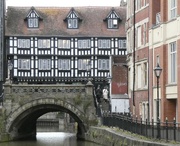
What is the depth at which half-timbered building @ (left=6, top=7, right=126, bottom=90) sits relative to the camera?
7131cm

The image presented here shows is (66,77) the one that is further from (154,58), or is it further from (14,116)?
(154,58)

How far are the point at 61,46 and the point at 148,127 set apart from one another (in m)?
44.9

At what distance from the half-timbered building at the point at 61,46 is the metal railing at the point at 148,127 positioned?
31167 millimetres

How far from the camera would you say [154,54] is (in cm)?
3731

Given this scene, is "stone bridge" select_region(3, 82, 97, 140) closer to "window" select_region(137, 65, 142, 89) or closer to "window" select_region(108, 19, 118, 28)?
"window" select_region(137, 65, 142, 89)

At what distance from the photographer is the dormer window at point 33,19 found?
7306cm

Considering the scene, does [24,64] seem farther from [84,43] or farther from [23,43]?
[84,43]

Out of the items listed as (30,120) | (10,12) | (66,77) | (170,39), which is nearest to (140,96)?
(170,39)

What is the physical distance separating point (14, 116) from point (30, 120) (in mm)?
8435

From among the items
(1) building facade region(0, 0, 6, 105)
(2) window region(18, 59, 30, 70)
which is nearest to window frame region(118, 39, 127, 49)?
(2) window region(18, 59, 30, 70)

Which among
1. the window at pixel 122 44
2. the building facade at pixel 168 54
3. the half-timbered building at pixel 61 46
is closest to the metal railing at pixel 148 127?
the building facade at pixel 168 54

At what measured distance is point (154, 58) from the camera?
37375 mm

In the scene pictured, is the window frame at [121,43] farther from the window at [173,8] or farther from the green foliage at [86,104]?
the window at [173,8]

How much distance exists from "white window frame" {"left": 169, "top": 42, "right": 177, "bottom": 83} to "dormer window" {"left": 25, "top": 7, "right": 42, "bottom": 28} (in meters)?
40.2
